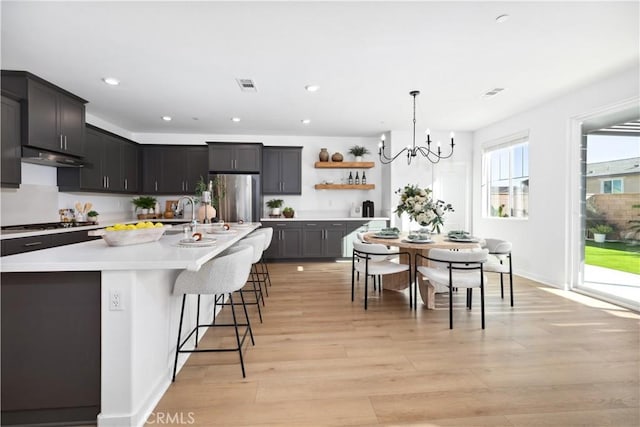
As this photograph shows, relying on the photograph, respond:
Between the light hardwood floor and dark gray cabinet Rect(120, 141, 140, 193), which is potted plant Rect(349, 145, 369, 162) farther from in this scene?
dark gray cabinet Rect(120, 141, 140, 193)

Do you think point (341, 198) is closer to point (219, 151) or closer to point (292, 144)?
point (292, 144)

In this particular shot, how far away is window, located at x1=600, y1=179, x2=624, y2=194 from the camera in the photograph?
353 centimetres

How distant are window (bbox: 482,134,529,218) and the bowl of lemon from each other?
5.21 m

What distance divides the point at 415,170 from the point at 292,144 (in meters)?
2.60

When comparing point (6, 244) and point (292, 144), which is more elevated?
point (292, 144)

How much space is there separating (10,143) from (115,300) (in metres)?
2.97

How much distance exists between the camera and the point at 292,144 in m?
6.41

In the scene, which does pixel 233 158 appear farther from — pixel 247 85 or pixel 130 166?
pixel 247 85

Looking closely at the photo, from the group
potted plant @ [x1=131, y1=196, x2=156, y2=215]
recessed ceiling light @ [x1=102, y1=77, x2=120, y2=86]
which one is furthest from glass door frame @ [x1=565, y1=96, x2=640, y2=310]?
potted plant @ [x1=131, y1=196, x2=156, y2=215]

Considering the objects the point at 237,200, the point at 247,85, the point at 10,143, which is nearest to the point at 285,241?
the point at 237,200

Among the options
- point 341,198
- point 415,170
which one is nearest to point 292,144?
point 341,198

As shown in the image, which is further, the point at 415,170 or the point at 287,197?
the point at 287,197

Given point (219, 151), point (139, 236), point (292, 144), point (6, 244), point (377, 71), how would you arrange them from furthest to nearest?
point (292, 144) < point (219, 151) < point (377, 71) < point (6, 244) < point (139, 236)

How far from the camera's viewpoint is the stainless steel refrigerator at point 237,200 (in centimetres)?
568
